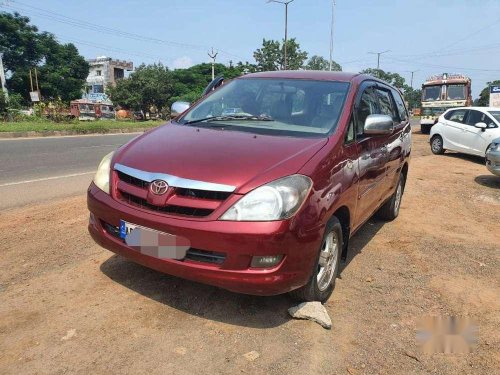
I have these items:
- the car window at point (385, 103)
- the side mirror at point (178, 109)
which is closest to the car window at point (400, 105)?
the car window at point (385, 103)

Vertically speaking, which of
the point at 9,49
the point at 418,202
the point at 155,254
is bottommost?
the point at 418,202

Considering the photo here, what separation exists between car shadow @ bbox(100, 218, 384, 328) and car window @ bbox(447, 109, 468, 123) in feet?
39.1

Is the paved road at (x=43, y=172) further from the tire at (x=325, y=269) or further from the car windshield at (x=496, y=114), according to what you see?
the car windshield at (x=496, y=114)

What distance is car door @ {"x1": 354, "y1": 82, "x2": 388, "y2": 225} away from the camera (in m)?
3.60

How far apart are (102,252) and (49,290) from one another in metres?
0.77

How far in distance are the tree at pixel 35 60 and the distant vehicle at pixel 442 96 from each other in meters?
40.7

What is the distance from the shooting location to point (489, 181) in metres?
9.09

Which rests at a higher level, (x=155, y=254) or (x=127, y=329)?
(x=155, y=254)

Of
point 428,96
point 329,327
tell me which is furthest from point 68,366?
point 428,96

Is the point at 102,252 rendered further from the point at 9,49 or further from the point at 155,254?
Answer: the point at 9,49

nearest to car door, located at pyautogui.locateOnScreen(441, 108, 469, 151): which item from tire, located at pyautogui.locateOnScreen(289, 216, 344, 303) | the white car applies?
the white car

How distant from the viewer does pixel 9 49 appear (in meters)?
50.0

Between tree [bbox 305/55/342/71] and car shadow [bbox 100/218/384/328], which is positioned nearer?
car shadow [bbox 100/218/384/328]

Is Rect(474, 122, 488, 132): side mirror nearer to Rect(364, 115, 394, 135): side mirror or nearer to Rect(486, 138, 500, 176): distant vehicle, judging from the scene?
Rect(486, 138, 500, 176): distant vehicle
